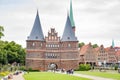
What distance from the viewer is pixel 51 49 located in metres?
99.1

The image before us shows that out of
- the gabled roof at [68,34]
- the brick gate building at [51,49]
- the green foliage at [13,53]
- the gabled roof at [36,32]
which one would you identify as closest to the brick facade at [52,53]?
the brick gate building at [51,49]

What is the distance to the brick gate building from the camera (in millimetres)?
95688

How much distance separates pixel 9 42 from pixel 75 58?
24703 mm

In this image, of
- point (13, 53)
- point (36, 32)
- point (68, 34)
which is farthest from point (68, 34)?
point (13, 53)

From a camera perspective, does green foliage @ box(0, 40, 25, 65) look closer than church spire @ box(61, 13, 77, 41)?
No

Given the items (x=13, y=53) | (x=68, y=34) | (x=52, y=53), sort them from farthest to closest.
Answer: (x=13, y=53) < (x=52, y=53) < (x=68, y=34)

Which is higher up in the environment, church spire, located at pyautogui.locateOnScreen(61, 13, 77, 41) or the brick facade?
church spire, located at pyautogui.locateOnScreen(61, 13, 77, 41)

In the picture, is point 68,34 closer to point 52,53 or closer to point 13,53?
point 52,53

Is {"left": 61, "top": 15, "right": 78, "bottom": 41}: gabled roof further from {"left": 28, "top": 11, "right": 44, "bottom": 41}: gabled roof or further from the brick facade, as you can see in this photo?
{"left": 28, "top": 11, "right": 44, "bottom": 41}: gabled roof

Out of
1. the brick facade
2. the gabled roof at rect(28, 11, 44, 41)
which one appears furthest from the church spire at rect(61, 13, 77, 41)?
the gabled roof at rect(28, 11, 44, 41)

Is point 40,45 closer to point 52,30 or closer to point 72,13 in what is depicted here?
point 52,30

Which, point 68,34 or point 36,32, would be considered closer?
point 36,32

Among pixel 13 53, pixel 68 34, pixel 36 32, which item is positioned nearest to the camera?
pixel 36 32

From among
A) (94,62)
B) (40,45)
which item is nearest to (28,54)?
(40,45)
